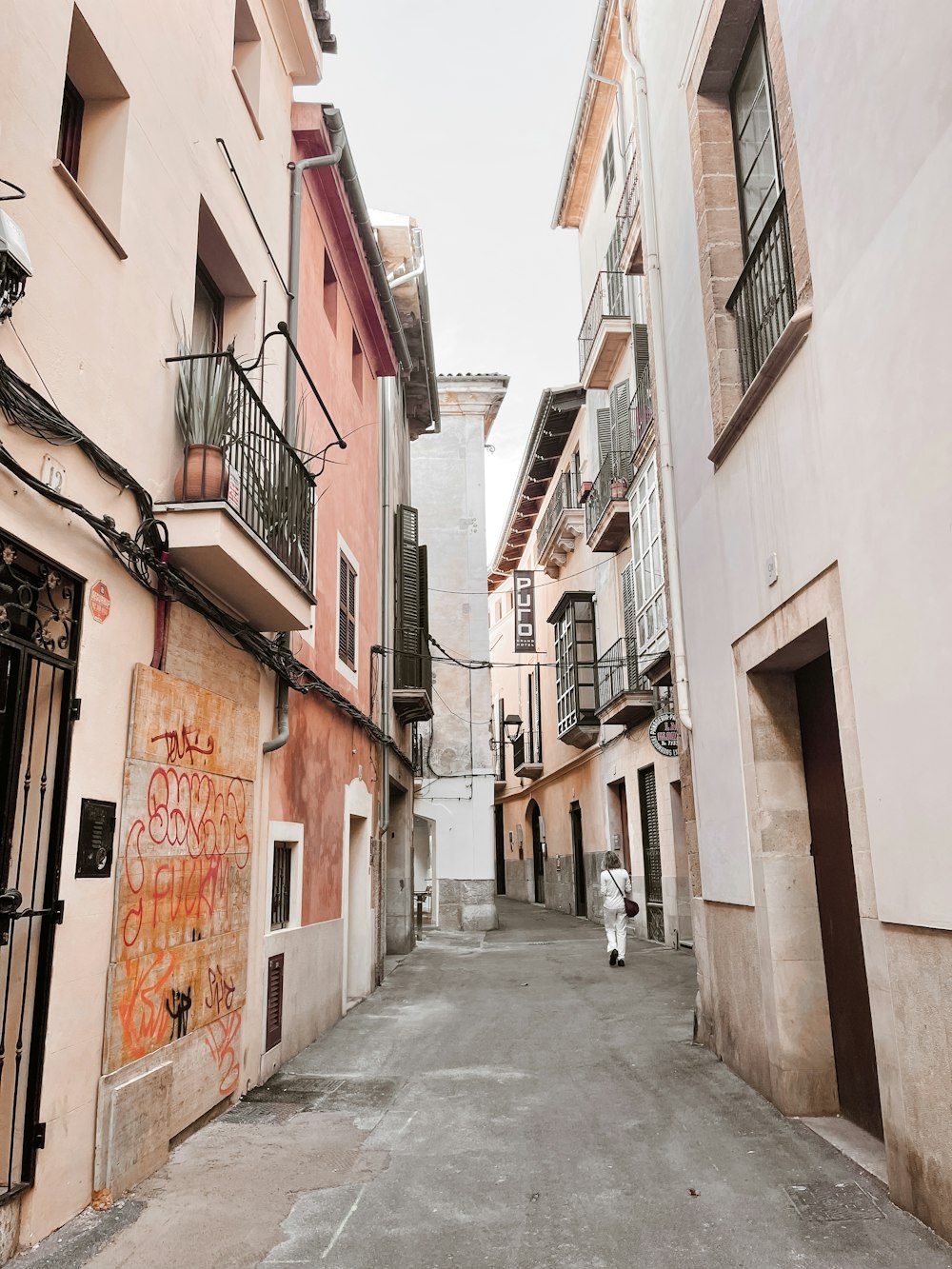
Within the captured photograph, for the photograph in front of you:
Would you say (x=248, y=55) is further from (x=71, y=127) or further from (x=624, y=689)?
(x=624, y=689)

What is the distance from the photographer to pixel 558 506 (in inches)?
1005

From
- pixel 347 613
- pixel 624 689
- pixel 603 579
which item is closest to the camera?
pixel 347 613

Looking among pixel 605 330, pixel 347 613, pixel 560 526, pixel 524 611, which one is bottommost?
pixel 347 613

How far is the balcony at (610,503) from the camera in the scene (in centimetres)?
1811

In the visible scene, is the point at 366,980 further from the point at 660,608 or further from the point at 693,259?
the point at 693,259

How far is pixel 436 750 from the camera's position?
69.8 feet

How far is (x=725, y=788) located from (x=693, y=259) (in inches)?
167

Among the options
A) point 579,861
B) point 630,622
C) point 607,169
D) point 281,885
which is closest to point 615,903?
point 281,885

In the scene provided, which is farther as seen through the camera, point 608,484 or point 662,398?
point 608,484

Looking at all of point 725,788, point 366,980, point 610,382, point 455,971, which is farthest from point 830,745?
point 610,382

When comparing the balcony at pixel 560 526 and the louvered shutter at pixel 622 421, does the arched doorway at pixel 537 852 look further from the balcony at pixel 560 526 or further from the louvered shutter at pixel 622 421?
the louvered shutter at pixel 622 421

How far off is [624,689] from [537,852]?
1551 centimetres

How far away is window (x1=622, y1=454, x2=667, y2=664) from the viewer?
1545 centimetres

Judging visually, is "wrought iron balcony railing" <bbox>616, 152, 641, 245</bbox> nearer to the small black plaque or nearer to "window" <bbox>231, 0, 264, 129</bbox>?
"window" <bbox>231, 0, 264, 129</bbox>
